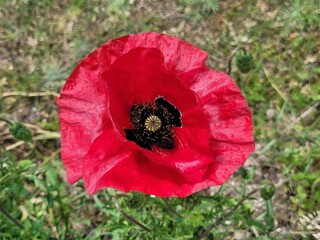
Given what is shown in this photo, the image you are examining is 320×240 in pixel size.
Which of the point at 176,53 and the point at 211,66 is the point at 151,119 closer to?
the point at 176,53

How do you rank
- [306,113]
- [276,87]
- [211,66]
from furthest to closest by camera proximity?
[211,66] → [276,87] → [306,113]

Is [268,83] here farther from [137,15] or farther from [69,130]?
[69,130]

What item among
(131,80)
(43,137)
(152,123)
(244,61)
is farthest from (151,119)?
(43,137)

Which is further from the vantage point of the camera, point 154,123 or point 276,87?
point 276,87

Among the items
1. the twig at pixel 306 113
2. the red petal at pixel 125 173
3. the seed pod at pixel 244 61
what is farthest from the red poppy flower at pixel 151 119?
the twig at pixel 306 113

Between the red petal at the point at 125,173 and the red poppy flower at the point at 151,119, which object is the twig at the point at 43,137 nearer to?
the red poppy flower at the point at 151,119

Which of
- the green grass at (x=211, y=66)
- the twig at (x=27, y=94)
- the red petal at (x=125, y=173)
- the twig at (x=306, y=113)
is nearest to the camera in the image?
the red petal at (x=125, y=173)

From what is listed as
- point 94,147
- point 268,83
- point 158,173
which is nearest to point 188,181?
point 158,173
